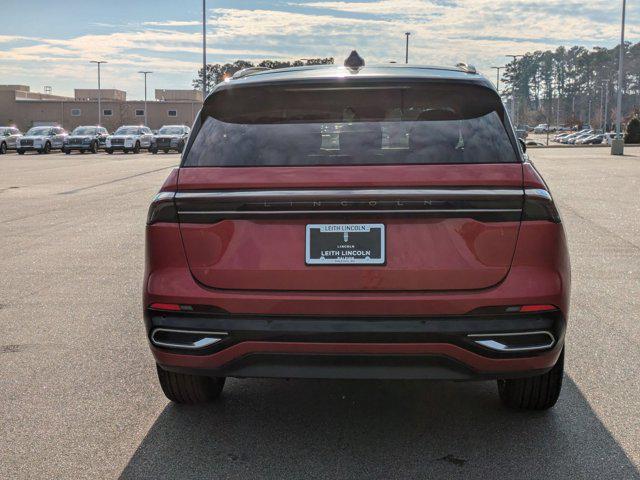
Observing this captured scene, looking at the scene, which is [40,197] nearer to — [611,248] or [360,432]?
[611,248]

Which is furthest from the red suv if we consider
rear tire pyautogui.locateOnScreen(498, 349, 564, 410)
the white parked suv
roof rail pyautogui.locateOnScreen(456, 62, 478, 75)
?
the white parked suv

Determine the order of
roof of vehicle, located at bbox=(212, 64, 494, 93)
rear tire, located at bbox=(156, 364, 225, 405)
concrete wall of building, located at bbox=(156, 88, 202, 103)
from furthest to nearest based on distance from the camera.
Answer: concrete wall of building, located at bbox=(156, 88, 202, 103) < rear tire, located at bbox=(156, 364, 225, 405) < roof of vehicle, located at bbox=(212, 64, 494, 93)

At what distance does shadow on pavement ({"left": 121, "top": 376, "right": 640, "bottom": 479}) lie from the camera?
11.5ft

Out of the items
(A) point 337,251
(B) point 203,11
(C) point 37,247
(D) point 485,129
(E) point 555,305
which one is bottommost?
(C) point 37,247

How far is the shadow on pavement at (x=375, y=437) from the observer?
138 inches

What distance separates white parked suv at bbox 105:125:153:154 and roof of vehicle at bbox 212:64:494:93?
4681 cm

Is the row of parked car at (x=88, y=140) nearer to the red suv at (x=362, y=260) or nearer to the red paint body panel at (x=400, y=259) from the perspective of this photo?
the red suv at (x=362, y=260)

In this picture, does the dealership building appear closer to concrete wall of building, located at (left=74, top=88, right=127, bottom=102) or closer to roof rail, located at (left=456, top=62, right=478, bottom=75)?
concrete wall of building, located at (left=74, top=88, right=127, bottom=102)

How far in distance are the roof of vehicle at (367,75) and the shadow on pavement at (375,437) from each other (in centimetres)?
172

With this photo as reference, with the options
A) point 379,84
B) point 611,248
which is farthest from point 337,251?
point 611,248

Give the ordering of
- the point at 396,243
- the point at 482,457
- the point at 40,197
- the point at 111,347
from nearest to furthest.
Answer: the point at 396,243, the point at 482,457, the point at 111,347, the point at 40,197

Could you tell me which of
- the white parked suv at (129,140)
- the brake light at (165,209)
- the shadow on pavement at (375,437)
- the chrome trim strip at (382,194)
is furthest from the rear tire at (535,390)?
the white parked suv at (129,140)

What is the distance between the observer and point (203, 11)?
49.7m

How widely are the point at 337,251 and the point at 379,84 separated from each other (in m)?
0.88
